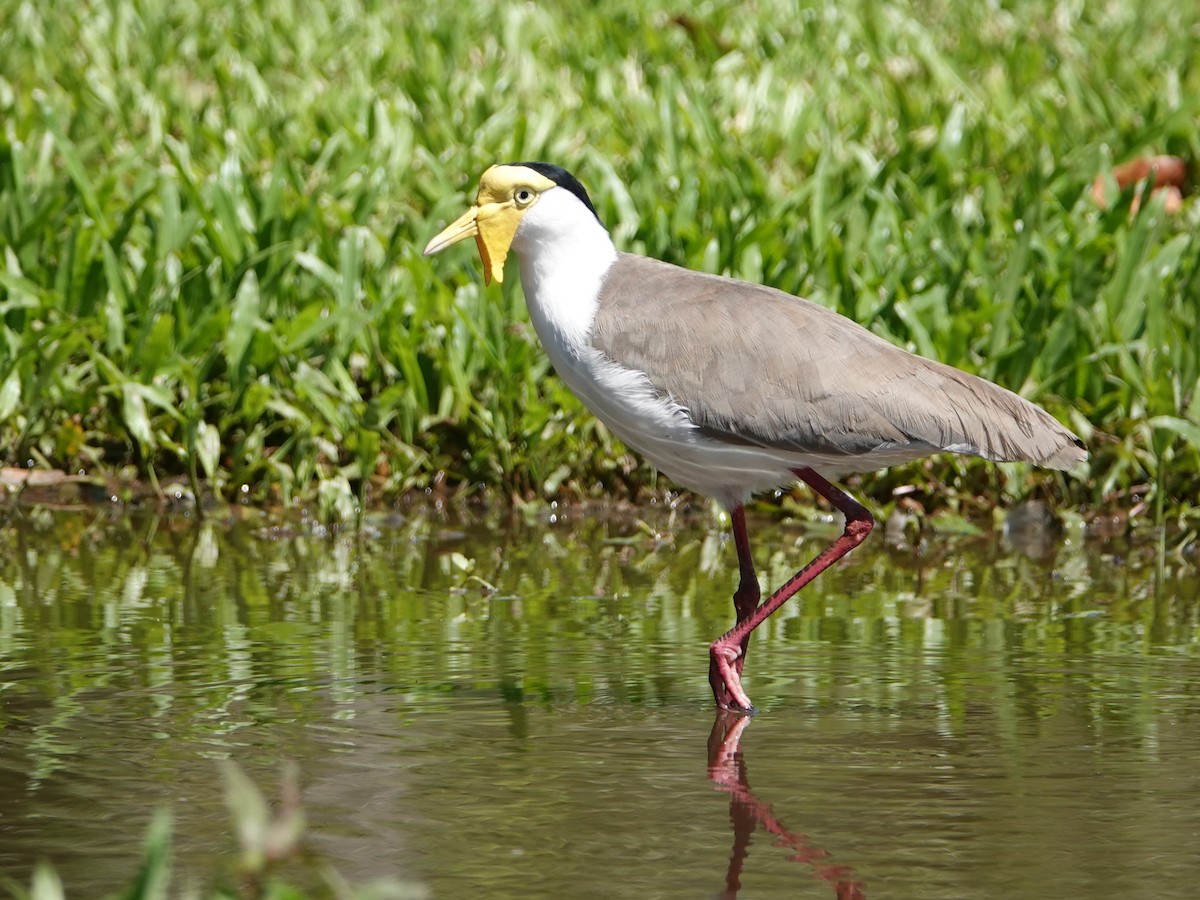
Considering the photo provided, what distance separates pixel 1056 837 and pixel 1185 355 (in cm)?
347

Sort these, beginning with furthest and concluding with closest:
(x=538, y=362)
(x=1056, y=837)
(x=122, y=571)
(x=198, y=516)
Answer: (x=538, y=362)
(x=198, y=516)
(x=122, y=571)
(x=1056, y=837)

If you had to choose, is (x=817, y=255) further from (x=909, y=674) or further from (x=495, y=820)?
(x=495, y=820)

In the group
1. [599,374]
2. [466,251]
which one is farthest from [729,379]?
[466,251]

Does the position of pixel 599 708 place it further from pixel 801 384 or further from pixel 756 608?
pixel 801 384

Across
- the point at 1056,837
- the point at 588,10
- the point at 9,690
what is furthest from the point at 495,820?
the point at 588,10

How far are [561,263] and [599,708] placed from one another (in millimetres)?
1151

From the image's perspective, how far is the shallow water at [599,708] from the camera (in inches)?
143

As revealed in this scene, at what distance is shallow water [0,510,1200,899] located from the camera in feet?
12.0

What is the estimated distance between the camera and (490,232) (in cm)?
517

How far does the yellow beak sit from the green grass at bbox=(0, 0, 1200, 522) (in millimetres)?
1609

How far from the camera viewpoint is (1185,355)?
22.5 ft

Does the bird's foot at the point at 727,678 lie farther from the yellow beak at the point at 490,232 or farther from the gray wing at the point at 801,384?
the yellow beak at the point at 490,232

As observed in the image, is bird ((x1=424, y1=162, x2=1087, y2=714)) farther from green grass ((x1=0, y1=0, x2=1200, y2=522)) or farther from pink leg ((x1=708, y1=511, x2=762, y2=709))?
green grass ((x1=0, y1=0, x2=1200, y2=522))

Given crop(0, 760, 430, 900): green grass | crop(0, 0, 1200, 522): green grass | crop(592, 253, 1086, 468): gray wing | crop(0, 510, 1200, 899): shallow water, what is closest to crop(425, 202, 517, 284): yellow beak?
crop(592, 253, 1086, 468): gray wing
